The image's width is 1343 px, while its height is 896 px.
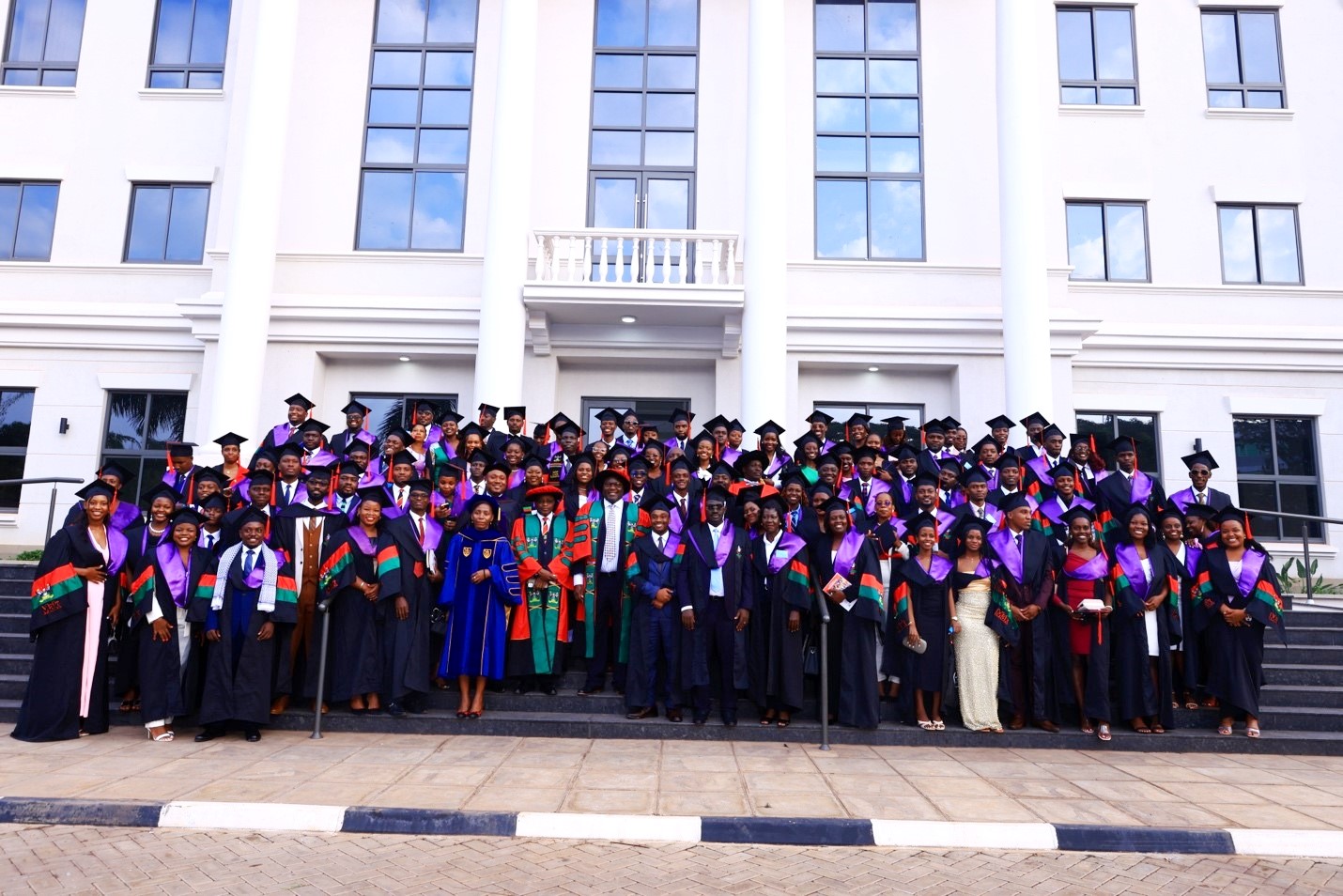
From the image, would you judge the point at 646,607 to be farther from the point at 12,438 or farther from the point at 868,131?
the point at 12,438

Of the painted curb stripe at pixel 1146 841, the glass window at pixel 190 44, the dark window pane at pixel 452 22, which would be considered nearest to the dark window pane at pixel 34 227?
the glass window at pixel 190 44

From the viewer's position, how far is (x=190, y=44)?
1519cm

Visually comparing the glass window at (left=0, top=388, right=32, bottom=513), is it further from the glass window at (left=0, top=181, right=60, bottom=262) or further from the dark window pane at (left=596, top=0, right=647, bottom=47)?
the dark window pane at (left=596, top=0, right=647, bottom=47)

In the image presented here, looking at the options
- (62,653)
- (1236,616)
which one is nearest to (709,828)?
(1236,616)

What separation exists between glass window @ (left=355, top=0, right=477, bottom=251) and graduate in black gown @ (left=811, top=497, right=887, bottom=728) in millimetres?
9801

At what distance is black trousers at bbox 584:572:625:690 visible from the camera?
751cm

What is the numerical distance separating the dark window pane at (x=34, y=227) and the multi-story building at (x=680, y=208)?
0.09m

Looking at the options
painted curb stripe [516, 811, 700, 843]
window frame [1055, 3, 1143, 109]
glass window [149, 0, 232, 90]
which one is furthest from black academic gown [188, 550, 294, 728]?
window frame [1055, 3, 1143, 109]

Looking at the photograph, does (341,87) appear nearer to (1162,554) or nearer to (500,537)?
(500,537)

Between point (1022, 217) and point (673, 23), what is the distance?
725cm

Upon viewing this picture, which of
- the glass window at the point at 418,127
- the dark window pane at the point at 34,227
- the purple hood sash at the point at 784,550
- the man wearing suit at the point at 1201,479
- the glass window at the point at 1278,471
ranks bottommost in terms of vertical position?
the purple hood sash at the point at 784,550

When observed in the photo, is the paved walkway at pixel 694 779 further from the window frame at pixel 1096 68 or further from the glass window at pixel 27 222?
the window frame at pixel 1096 68

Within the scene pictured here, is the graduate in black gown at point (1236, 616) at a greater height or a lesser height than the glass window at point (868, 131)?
lesser

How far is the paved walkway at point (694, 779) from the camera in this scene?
5.03 metres
